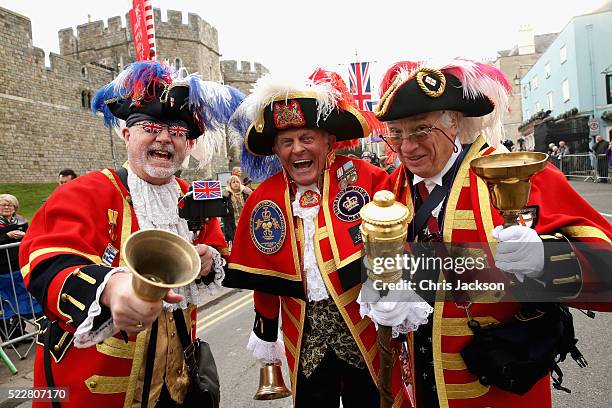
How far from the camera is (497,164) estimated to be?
59.1 inches

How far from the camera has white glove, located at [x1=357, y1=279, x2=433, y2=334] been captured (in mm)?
1614

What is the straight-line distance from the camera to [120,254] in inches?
80.6

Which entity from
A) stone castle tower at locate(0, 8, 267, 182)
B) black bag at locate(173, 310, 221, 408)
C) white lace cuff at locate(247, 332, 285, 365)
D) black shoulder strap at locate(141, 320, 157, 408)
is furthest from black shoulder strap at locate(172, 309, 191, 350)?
stone castle tower at locate(0, 8, 267, 182)

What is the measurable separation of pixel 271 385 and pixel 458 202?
148 centimetres

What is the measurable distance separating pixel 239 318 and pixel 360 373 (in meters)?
3.78

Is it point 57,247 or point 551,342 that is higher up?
point 57,247

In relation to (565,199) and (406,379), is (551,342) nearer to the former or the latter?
(565,199)

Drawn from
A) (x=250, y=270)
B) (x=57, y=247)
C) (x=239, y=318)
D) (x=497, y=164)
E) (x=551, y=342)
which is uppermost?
(x=497, y=164)

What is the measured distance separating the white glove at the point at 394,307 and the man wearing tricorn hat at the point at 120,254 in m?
0.71

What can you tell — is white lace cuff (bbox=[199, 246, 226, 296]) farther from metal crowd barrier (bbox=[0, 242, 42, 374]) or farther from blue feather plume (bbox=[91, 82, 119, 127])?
metal crowd barrier (bbox=[0, 242, 42, 374])

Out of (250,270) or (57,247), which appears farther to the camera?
(250,270)

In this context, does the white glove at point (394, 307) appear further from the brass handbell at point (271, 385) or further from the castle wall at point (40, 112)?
the castle wall at point (40, 112)

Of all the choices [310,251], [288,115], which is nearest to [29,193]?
[288,115]

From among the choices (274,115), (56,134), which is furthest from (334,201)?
(56,134)
